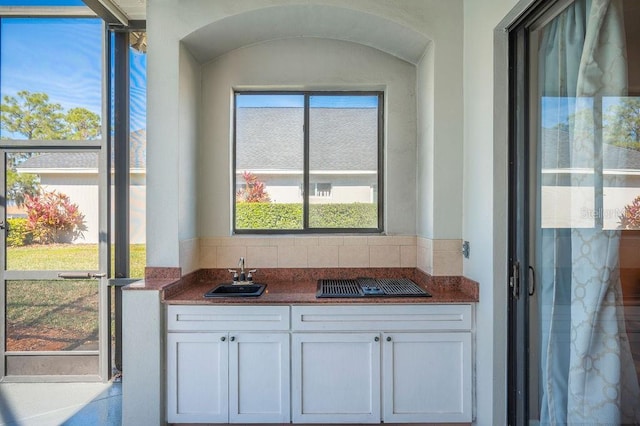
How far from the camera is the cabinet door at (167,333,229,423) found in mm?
2348

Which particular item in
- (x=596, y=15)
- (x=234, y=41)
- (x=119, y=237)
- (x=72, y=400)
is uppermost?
(x=234, y=41)

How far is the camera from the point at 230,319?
236 centimetres

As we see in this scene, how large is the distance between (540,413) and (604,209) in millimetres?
1106

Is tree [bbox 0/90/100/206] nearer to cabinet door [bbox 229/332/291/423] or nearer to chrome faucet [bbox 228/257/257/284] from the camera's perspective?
chrome faucet [bbox 228/257/257/284]

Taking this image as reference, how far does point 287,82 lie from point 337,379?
2.31 meters

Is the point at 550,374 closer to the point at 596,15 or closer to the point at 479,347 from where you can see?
the point at 479,347

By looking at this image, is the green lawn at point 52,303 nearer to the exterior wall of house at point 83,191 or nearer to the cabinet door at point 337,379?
the exterior wall of house at point 83,191

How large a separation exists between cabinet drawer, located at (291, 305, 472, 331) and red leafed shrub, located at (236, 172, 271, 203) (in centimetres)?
116

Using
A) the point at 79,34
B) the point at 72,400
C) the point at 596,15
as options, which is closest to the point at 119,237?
the point at 72,400

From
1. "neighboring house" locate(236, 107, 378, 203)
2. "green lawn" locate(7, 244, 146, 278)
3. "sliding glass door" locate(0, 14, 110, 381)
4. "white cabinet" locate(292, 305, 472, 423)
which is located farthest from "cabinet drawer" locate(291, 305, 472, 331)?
"sliding glass door" locate(0, 14, 110, 381)

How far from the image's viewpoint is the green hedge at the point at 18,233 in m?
3.10

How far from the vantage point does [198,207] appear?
3.01m

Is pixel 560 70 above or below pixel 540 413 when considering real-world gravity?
above

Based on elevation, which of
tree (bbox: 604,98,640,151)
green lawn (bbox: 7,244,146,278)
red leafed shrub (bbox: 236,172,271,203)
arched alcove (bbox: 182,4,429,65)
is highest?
arched alcove (bbox: 182,4,429,65)
